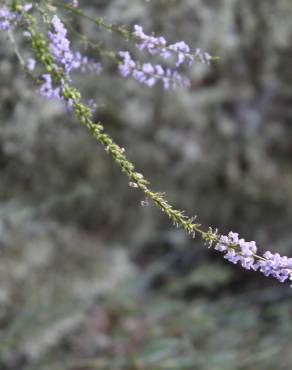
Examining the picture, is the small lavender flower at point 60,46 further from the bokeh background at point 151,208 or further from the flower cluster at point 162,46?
the bokeh background at point 151,208

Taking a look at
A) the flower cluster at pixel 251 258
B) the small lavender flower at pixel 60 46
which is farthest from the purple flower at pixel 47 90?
the flower cluster at pixel 251 258

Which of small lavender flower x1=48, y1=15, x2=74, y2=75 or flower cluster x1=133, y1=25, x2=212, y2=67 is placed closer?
small lavender flower x1=48, y1=15, x2=74, y2=75

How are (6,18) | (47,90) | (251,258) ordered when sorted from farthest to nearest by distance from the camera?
(47,90) → (6,18) → (251,258)

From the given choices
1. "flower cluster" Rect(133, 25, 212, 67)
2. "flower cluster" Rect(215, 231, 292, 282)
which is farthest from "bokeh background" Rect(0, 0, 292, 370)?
"flower cluster" Rect(215, 231, 292, 282)

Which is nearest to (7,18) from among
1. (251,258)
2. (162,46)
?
(162,46)

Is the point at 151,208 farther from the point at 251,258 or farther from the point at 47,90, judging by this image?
the point at 251,258

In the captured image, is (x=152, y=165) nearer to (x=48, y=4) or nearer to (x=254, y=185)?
(x=254, y=185)

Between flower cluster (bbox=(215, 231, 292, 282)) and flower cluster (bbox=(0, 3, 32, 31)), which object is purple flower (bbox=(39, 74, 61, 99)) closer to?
flower cluster (bbox=(0, 3, 32, 31))

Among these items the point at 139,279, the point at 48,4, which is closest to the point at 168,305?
the point at 139,279

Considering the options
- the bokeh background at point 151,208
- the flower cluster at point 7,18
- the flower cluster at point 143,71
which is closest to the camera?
the flower cluster at point 7,18
